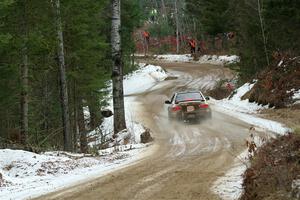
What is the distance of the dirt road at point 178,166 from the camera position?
8.62 m

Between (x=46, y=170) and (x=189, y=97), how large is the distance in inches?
482

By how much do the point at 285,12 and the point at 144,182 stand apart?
16536mm

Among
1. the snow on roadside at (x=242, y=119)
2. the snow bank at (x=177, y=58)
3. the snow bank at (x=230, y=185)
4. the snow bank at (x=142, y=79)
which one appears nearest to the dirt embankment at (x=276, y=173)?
the snow bank at (x=230, y=185)

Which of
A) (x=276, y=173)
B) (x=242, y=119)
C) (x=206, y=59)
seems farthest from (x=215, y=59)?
(x=276, y=173)

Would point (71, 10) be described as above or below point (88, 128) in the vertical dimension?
above

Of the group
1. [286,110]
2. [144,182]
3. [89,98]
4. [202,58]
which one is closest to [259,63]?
[286,110]

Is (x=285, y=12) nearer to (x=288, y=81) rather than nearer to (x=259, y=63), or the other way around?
(x=288, y=81)

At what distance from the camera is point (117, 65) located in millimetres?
19188

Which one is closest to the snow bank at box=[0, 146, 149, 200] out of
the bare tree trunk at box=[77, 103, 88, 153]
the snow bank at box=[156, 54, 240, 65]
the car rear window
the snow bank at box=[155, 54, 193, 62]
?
the bare tree trunk at box=[77, 103, 88, 153]

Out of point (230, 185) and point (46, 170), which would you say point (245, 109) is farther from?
point (230, 185)

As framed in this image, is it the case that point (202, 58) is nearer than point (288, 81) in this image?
No

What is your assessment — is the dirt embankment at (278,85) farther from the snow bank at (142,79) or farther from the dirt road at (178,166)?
the snow bank at (142,79)

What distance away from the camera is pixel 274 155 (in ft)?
25.8

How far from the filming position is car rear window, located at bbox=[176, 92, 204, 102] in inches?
897
